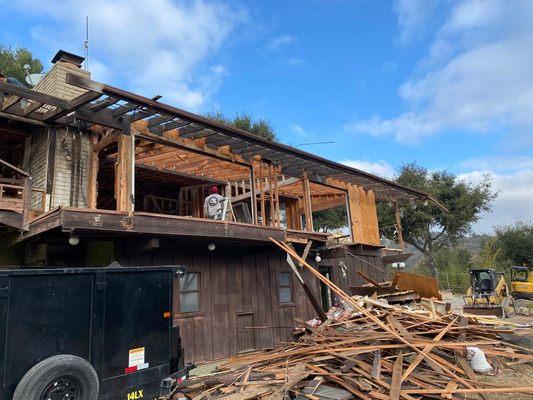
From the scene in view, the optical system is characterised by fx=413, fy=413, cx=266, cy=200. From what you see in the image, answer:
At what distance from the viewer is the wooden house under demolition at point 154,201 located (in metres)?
8.87

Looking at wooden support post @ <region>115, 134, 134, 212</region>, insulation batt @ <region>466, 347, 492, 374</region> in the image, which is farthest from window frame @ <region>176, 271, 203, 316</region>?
insulation batt @ <region>466, 347, 492, 374</region>

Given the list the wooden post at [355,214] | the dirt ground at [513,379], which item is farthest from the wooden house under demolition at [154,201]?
A: the dirt ground at [513,379]

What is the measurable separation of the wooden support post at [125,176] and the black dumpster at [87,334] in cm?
297

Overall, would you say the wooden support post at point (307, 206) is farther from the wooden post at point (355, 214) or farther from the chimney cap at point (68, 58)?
the chimney cap at point (68, 58)

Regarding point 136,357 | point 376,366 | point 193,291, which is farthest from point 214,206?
point 376,366

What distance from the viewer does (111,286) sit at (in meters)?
5.57

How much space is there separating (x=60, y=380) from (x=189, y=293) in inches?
255

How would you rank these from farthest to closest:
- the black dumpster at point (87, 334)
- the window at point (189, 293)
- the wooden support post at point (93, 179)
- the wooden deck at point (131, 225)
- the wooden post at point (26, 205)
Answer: the window at point (189, 293)
the wooden support post at point (93, 179)
the wooden post at point (26, 205)
the wooden deck at point (131, 225)
the black dumpster at point (87, 334)

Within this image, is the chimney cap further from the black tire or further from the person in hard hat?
the black tire

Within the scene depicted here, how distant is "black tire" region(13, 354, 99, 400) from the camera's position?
4410 mm

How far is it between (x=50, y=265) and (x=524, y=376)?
34.6 ft

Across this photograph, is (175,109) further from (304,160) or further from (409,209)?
(409,209)

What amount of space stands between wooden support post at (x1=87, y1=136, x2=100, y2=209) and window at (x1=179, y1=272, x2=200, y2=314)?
3.05 m

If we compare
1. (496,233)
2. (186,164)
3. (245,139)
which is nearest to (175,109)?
(245,139)
